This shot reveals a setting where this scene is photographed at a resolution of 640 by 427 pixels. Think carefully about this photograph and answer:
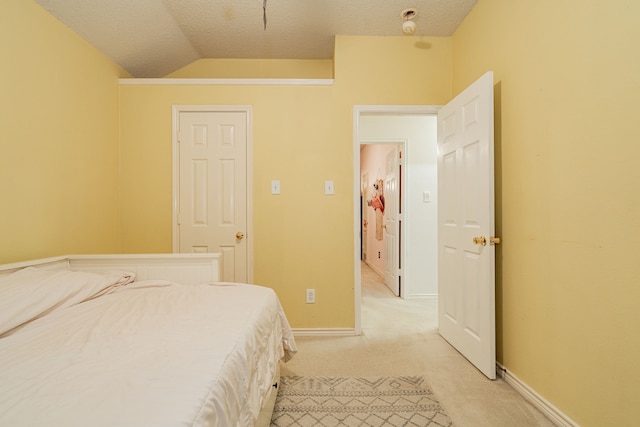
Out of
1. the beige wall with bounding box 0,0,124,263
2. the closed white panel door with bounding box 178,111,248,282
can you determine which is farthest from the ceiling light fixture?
the beige wall with bounding box 0,0,124,263

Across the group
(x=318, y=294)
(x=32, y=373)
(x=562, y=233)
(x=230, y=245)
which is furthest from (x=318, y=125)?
(x=32, y=373)

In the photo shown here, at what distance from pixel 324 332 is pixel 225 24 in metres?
2.84

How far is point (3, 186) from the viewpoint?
1675 mm

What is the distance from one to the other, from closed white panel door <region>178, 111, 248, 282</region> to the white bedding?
1.18 metres

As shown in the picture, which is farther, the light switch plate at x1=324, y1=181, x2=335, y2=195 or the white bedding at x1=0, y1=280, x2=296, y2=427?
the light switch plate at x1=324, y1=181, x2=335, y2=195

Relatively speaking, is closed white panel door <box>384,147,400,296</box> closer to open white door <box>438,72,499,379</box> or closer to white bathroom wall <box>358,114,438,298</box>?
white bathroom wall <box>358,114,438,298</box>

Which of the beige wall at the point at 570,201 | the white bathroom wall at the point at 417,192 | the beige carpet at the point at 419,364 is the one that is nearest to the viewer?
the beige wall at the point at 570,201

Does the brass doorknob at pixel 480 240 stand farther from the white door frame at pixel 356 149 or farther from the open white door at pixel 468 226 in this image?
the white door frame at pixel 356 149

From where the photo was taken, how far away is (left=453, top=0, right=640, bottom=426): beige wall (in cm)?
116

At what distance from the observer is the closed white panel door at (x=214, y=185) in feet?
8.63

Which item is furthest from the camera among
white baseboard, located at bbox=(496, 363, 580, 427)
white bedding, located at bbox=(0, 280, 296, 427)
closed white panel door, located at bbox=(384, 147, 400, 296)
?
closed white panel door, located at bbox=(384, 147, 400, 296)

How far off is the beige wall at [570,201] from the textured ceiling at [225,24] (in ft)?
2.58

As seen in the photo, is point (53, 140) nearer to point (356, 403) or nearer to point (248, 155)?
point (248, 155)

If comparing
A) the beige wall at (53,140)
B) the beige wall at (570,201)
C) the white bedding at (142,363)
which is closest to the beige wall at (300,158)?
the beige wall at (53,140)
